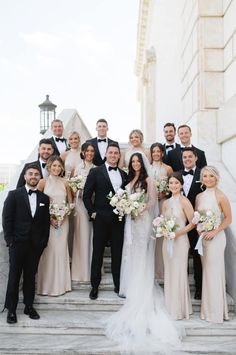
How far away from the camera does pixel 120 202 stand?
523 centimetres

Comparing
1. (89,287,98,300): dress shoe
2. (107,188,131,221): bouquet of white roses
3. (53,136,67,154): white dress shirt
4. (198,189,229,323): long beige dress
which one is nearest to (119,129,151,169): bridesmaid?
(53,136,67,154): white dress shirt

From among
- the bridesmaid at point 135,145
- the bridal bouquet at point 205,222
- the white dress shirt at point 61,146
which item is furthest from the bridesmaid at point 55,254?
the bridal bouquet at point 205,222

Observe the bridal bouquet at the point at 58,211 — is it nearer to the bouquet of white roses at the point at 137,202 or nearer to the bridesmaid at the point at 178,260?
the bouquet of white roses at the point at 137,202

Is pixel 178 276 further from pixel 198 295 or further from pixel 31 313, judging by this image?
pixel 31 313

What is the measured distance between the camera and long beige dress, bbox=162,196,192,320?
16.8 ft

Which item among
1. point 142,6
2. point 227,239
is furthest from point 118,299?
point 142,6

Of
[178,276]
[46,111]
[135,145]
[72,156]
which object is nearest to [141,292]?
[178,276]

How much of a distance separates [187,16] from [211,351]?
8644mm

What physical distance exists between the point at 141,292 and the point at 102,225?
1036mm

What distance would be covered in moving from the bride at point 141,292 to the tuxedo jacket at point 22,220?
1.19 meters

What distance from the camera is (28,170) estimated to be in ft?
16.8

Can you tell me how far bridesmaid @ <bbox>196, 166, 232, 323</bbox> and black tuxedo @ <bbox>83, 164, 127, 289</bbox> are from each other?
116cm

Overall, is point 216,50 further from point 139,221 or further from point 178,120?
point 139,221

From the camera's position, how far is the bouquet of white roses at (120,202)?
523cm
